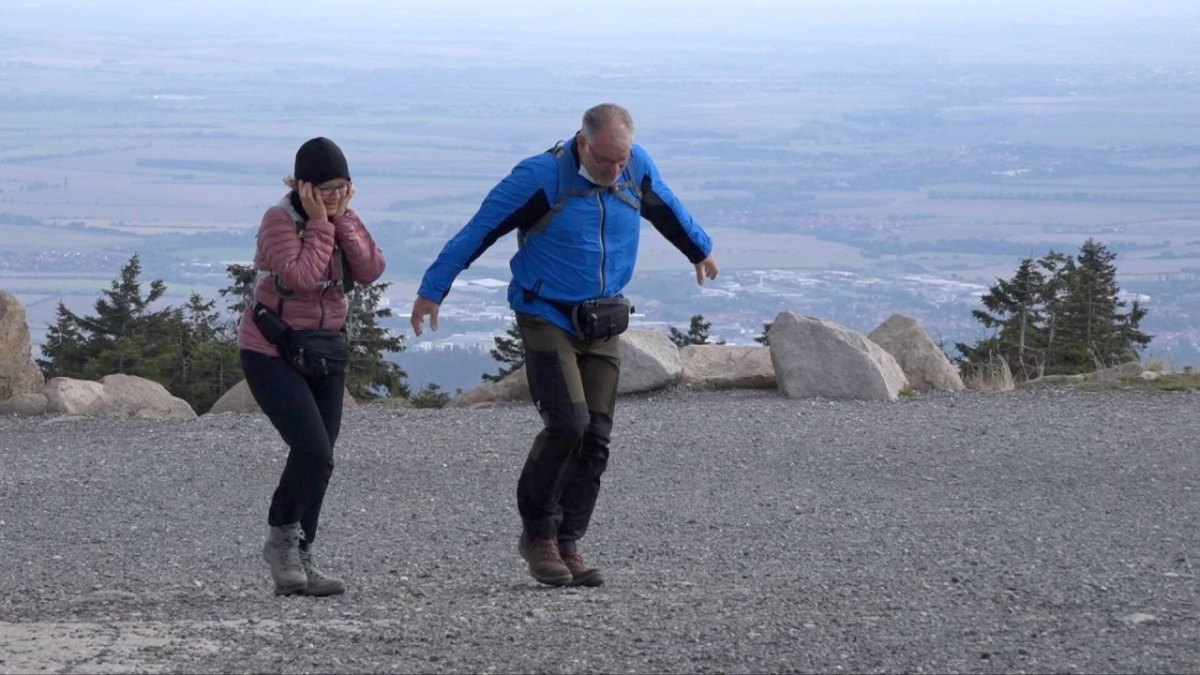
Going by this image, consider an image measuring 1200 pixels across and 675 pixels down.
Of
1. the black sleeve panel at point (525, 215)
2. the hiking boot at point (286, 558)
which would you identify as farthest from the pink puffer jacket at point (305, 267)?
the hiking boot at point (286, 558)

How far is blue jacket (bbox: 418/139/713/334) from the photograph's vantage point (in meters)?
6.78

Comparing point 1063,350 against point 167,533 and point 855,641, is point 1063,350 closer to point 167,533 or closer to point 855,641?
point 167,533

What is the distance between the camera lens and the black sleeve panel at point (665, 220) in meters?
7.05

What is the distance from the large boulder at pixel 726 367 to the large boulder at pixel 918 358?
98cm

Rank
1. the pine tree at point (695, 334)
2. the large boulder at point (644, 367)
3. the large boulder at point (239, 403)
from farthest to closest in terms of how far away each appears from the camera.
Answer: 1. the pine tree at point (695, 334)
2. the large boulder at point (239, 403)
3. the large boulder at point (644, 367)

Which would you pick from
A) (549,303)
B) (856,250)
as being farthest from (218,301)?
(856,250)

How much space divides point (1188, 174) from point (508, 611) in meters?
77.6

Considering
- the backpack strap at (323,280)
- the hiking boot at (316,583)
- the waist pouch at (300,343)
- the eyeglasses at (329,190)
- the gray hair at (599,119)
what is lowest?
the hiking boot at (316,583)

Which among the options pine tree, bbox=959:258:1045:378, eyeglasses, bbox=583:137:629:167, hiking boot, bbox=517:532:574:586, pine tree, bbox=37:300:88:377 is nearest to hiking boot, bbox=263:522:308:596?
hiking boot, bbox=517:532:574:586

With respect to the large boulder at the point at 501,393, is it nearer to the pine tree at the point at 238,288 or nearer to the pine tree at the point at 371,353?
the pine tree at the point at 371,353

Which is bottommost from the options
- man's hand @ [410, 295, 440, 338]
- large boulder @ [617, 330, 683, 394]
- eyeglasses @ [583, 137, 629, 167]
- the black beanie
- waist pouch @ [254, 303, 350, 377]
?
large boulder @ [617, 330, 683, 394]

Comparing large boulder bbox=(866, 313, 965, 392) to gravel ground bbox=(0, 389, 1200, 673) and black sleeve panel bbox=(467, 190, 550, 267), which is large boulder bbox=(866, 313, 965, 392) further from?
black sleeve panel bbox=(467, 190, 550, 267)

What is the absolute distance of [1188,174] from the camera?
259 feet

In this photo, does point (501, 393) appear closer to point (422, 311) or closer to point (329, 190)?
point (422, 311)
